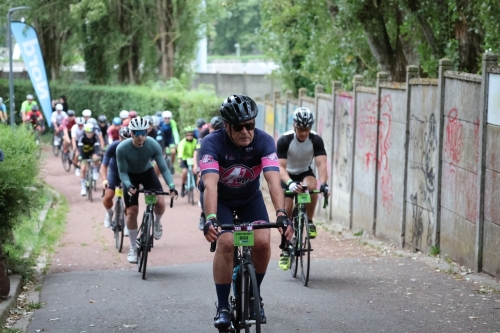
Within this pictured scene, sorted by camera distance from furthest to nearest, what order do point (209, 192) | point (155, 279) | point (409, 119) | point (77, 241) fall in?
point (77, 241) → point (409, 119) → point (155, 279) → point (209, 192)

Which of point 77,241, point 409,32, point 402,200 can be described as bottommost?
point 77,241

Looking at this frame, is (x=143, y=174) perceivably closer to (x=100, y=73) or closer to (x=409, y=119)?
(x=409, y=119)

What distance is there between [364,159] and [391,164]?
173 centimetres

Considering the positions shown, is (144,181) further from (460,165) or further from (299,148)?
(460,165)

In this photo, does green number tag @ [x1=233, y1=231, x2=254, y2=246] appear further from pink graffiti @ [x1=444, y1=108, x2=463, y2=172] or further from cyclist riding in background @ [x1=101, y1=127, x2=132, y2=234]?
cyclist riding in background @ [x1=101, y1=127, x2=132, y2=234]

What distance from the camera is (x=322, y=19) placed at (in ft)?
75.9

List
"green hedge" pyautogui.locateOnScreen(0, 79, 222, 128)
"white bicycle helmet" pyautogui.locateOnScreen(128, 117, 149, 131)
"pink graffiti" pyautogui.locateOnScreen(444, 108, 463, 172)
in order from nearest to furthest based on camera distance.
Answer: "pink graffiti" pyautogui.locateOnScreen(444, 108, 463, 172), "white bicycle helmet" pyautogui.locateOnScreen(128, 117, 149, 131), "green hedge" pyautogui.locateOnScreen(0, 79, 222, 128)

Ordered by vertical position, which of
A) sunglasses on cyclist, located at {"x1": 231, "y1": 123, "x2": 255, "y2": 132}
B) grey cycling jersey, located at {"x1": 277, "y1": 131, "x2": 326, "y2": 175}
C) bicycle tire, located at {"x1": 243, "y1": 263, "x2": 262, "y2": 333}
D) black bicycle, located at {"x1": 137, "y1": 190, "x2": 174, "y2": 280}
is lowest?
black bicycle, located at {"x1": 137, "y1": 190, "x2": 174, "y2": 280}

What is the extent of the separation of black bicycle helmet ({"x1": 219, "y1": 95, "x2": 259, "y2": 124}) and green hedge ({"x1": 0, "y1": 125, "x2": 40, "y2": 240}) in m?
4.26

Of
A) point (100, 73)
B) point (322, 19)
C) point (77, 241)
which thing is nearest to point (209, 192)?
point (77, 241)

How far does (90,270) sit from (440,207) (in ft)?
15.5

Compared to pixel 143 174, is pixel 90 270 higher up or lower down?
lower down

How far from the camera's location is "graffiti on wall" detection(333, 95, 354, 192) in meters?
17.5

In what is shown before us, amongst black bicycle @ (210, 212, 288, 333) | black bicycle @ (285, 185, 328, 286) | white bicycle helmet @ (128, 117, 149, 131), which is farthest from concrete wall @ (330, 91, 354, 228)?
black bicycle @ (210, 212, 288, 333)
